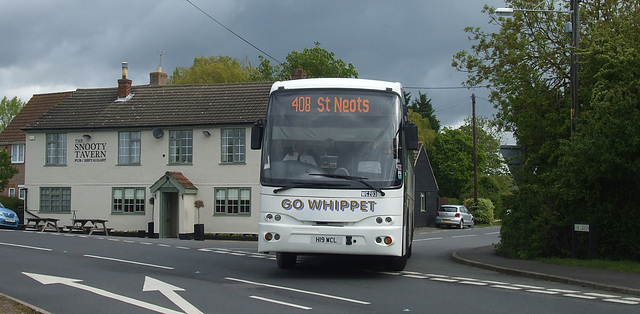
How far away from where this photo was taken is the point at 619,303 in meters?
11.9

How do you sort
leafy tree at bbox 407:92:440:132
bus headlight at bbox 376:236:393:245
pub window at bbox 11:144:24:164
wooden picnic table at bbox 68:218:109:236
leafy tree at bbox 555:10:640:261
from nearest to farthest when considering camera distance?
bus headlight at bbox 376:236:393:245 → leafy tree at bbox 555:10:640:261 → wooden picnic table at bbox 68:218:109:236 → pub window at bbox 11:144:24:164 → leafy tree at bbox 407:92:440:132

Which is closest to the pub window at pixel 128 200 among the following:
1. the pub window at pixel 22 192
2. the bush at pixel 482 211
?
the pub window at pixel 22 192

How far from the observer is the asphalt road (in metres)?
10.7

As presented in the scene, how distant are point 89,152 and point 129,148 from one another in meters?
2.42

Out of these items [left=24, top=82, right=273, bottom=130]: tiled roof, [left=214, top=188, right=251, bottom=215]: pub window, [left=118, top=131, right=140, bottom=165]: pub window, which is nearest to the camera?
[left=214, top=188, right=251, bottom=215]: pub window

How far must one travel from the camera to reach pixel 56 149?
4162 cm

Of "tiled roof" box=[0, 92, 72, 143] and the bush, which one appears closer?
"tiled roof" box=[0, 92, 72, 143]

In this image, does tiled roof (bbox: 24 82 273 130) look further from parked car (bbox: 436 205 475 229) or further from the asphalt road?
the asphalt road

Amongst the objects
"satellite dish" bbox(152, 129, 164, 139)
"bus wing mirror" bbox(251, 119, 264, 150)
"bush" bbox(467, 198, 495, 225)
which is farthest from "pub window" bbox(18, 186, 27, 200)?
"bush" bbox(467, 198, 495, 225)

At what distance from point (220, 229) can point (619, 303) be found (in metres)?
28.1

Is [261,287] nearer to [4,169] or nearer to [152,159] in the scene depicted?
[152,159]

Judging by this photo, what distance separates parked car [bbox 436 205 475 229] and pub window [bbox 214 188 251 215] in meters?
19.3

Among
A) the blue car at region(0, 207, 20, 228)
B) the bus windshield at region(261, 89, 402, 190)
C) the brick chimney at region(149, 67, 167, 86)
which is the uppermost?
the brick chimney at region(149, 67, 167, 86)

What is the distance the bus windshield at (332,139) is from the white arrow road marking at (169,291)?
257 cm
